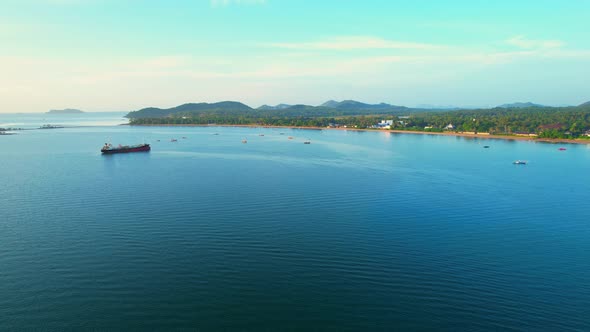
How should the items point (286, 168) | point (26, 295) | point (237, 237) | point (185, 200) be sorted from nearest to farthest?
point (26, 295), point (237, 237), point (185, 200), point (286, 168)

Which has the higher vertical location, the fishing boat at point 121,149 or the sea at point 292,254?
the fishing boat at point 121,149

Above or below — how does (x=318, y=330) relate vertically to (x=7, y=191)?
below

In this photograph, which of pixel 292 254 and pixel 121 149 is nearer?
pixel 292 254

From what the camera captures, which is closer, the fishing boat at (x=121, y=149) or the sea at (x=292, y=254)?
the sea at (x=292, y=254)

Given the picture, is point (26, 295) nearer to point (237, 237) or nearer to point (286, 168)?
point (237, 237)

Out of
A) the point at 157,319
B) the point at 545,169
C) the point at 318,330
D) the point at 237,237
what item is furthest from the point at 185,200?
the point at 545,169

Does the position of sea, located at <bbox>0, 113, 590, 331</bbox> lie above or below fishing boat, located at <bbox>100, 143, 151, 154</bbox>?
below

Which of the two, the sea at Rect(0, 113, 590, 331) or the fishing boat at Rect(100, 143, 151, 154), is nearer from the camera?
the sea at Rect(0, 113, 590, 331)

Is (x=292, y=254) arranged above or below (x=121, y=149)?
below
